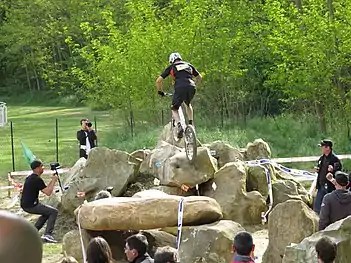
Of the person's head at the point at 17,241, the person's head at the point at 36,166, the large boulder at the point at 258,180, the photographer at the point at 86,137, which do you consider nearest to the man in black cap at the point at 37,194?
the person's head at the point at 36,166

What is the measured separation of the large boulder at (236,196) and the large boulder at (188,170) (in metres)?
0.28

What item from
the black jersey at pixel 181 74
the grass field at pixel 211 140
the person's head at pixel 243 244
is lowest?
the grass field at pixel 211 140

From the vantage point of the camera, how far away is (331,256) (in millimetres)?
5082

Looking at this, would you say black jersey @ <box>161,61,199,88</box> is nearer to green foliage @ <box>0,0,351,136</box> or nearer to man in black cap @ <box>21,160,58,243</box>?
man in black cap @ <box>21,160,58,243</box>

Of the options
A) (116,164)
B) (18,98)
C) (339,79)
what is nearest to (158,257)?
(116,164)

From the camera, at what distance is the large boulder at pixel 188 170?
11.9 metres

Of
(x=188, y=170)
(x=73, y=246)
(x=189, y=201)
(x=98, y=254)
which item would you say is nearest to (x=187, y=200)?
(x=189, y=201)

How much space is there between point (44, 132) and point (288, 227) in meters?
28.5

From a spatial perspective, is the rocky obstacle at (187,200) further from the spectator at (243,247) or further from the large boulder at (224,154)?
the spectator at (243,247)

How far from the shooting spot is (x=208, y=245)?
29.6 feet

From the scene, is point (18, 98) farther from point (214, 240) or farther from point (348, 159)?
point (214, 240)

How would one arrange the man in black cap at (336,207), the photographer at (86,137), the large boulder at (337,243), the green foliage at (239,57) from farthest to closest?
the green foliage at (239,57)
the photographer at (86,137)
the man in black cap at (336,207)
the large boulder at (337,243)

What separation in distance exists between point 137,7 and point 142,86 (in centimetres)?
278

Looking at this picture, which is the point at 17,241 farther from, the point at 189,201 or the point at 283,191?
the point at 283,191
